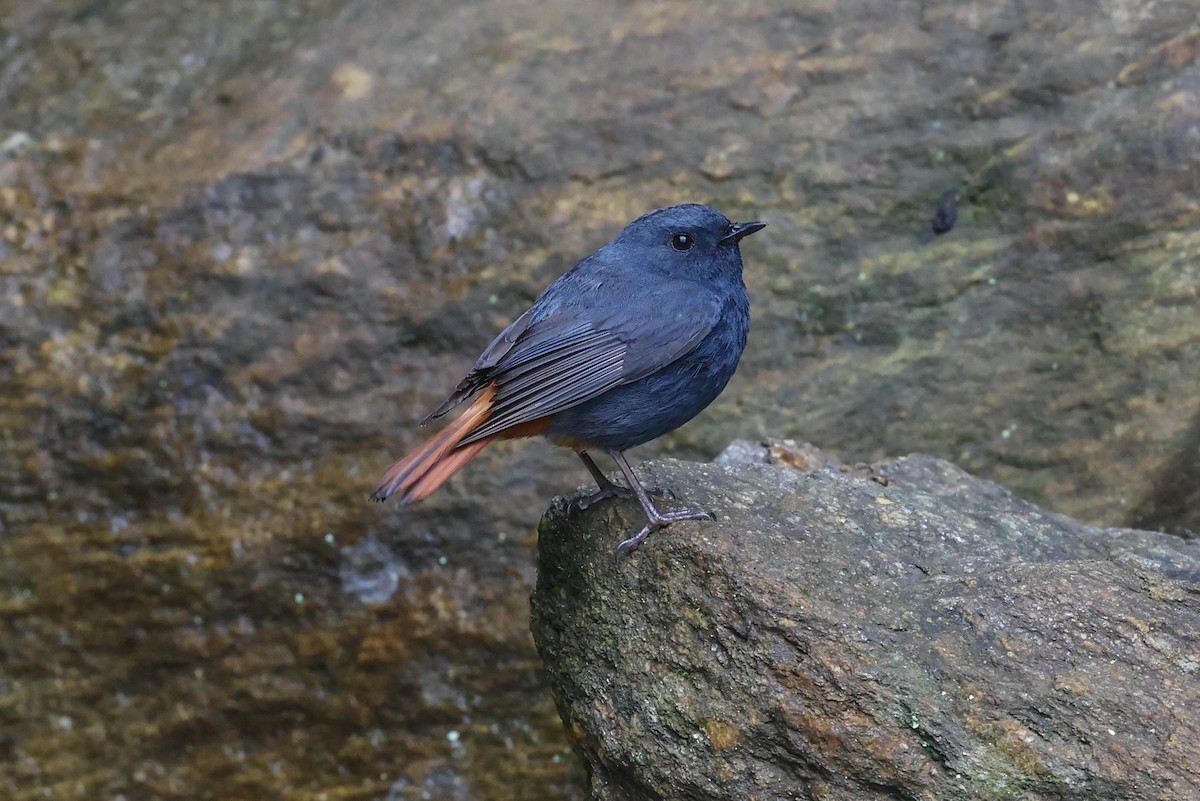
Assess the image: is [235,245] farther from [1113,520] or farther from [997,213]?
[1113,520]

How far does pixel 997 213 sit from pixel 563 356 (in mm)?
2841

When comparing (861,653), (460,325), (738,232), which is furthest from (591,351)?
(460,325)

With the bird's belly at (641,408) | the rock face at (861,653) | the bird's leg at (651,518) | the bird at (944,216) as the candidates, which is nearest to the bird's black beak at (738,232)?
the bird's belly at (641,408)

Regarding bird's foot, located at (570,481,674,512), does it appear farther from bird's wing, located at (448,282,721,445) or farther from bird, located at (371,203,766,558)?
bird's wing, located at (448,282,721,445)

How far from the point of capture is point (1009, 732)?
2.58 meters

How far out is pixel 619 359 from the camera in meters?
3.45

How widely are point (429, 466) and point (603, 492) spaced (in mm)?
646

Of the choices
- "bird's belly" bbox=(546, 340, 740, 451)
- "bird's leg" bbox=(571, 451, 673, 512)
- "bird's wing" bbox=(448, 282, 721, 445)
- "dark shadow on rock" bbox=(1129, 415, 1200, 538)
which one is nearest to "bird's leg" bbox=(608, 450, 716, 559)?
"bird's leg" bbox=(571, 451, 673, 512)

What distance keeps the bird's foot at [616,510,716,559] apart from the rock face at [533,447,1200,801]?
0.12ft

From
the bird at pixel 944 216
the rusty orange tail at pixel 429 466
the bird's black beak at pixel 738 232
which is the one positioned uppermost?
the rusty orange tail at pixel 429 466

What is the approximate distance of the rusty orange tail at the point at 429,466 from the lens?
3.08m

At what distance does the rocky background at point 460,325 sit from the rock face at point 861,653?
165 centimetres

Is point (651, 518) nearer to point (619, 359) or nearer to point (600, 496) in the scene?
point (600, 496)

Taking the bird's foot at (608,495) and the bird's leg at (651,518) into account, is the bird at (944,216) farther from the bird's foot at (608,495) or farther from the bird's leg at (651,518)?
the bird's leg at (651,518)
